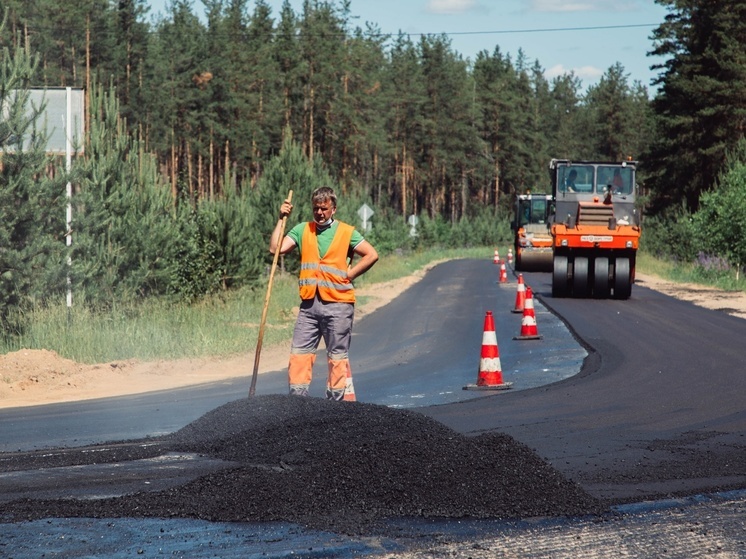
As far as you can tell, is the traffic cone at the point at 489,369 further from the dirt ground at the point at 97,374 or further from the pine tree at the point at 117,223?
the pine tree at the point at 117,223

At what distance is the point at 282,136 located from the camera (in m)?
78.9

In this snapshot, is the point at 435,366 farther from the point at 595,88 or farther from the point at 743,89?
the point at 595,88

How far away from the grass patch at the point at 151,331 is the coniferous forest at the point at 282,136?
651 millimetres

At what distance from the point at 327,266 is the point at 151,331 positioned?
8.27m

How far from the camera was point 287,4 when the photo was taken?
91.0m

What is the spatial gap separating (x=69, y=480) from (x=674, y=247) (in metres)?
48.1

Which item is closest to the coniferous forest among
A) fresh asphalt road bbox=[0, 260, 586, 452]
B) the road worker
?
fresh asphalt road bbox=[0, 260, 586, 452]

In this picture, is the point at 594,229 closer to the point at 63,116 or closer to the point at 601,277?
the point at 601,277

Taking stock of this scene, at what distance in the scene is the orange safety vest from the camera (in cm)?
930

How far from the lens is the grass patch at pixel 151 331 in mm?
15471

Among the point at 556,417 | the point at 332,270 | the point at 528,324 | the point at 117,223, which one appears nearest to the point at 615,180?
the point at 528,324

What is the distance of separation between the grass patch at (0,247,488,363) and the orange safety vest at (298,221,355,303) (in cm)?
645

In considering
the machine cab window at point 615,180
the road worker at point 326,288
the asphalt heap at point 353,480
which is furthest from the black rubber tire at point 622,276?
the asphalt heap at point 353,480

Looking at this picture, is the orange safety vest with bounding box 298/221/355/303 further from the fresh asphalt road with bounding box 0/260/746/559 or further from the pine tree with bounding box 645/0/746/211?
the pine tree with bounding box 645/0/746/211
